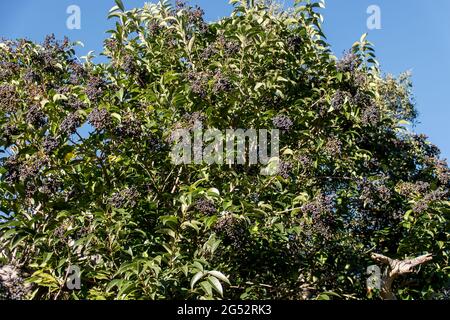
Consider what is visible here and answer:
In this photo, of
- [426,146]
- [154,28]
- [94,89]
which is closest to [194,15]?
[154,28]

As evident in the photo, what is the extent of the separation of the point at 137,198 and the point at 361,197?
1.97 m

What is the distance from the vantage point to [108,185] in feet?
16.3

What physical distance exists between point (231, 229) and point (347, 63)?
7.18 ft

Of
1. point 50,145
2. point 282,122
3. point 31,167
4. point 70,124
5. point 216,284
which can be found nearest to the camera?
point 216,284

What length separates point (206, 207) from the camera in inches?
167

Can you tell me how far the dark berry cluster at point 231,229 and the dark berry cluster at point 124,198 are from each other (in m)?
0.68

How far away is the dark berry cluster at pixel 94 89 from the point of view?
4832mm

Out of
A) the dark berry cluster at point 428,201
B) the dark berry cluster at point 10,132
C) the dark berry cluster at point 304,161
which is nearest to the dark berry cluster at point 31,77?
the dark berry cluster at point 10,132

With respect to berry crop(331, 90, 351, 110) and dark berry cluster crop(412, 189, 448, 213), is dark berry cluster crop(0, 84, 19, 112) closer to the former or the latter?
berry crop(331, 90, 351, 110)

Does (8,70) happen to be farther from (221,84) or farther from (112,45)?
(221,84)

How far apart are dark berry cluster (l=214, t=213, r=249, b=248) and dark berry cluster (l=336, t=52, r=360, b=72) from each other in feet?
6.49
